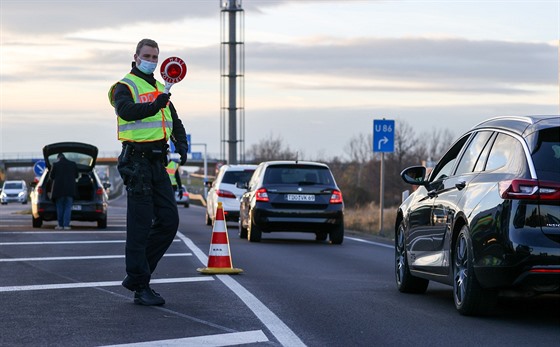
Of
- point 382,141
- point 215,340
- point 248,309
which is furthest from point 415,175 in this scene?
point 382,141

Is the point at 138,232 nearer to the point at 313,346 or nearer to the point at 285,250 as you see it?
the point at 313,346

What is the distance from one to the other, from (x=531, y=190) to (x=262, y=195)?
13.5 meters

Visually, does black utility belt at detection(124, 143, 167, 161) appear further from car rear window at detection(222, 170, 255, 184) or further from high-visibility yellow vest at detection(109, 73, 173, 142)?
car rear window at detection(222, 170, 255, 184)

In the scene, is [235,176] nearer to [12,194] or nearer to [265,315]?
[265,315]

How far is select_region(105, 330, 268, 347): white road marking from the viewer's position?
7.82 m

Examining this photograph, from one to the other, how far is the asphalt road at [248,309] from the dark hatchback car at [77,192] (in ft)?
33.2

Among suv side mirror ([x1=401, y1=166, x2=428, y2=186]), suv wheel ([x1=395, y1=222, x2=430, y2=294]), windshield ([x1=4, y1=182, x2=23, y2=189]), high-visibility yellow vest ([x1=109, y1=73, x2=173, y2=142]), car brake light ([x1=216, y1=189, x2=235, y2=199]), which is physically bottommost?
windshield ([x1=4, y1=182, x2=23, y2=189])

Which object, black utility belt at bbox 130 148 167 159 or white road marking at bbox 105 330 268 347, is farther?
black utility belt at bbox 130 148 167 159

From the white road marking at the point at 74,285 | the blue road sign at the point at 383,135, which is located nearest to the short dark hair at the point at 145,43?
the white road marking at the point at 74,285

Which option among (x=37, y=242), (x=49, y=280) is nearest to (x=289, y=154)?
(x=37, y=242)

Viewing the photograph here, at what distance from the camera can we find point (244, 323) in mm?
9023

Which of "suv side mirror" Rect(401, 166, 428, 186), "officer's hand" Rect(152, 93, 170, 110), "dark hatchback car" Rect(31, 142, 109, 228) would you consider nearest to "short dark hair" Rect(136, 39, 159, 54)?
"officer's hand" Rect(152, 93, 170, 110)

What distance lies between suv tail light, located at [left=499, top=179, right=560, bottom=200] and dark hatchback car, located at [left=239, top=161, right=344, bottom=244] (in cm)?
1307

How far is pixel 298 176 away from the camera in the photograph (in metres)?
22.4
